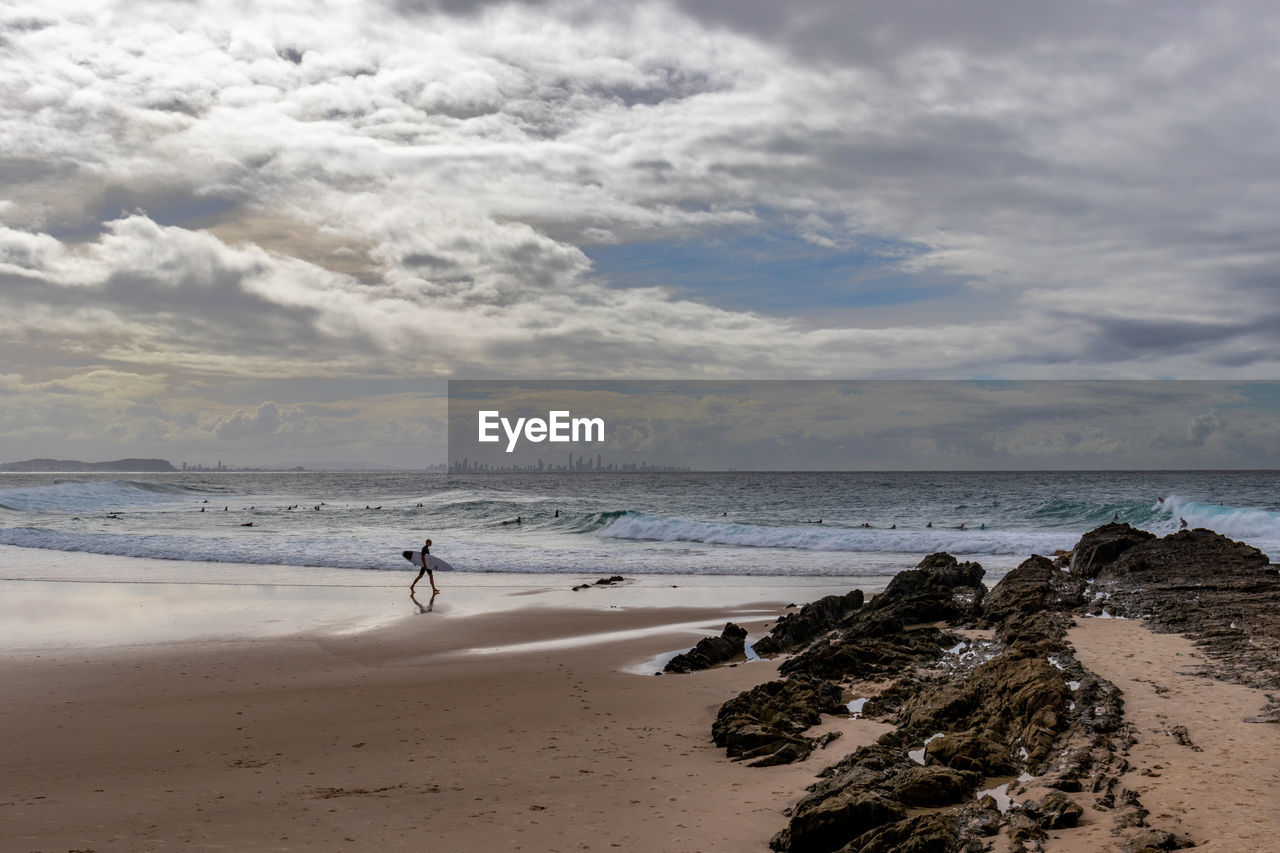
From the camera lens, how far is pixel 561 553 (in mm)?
30453

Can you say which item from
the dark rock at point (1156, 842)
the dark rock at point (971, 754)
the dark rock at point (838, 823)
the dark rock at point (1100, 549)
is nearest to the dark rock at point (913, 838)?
the dark rock at point (838, 823)

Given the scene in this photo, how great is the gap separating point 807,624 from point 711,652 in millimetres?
2019

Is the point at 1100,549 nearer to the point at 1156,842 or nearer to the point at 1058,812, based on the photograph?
the point at 1058,812

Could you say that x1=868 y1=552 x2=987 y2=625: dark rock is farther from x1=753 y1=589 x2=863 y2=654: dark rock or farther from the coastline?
x1=753 y1=589 x2=863 y2=654: dark rock

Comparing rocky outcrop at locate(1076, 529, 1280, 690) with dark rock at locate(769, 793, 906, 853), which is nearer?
dark rock at locate(769, 793, 906, 853)

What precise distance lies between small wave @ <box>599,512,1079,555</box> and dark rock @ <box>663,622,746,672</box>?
1884 cm

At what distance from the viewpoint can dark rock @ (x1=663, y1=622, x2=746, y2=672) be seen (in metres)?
11.8

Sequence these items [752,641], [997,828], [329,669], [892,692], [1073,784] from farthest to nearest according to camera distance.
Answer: [752,641], [329,669], [892,692], [1073,784], [997,828]

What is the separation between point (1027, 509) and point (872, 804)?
2009 inches

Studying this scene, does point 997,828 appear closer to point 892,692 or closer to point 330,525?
point 892,692

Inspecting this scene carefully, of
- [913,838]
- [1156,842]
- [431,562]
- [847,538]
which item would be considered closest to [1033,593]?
[1156,842]

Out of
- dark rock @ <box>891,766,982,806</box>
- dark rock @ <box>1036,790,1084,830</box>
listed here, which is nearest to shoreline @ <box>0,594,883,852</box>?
dark rock @ <box>891,766,982,806</box>

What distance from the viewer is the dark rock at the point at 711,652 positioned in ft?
38.8

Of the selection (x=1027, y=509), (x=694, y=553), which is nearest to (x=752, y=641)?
(x=694, y=553)
